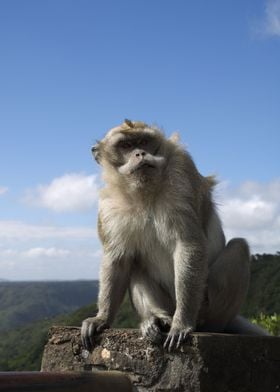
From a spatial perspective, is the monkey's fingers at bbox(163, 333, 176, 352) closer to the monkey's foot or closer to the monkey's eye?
the monkey's foot

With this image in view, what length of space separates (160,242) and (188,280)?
44 cm

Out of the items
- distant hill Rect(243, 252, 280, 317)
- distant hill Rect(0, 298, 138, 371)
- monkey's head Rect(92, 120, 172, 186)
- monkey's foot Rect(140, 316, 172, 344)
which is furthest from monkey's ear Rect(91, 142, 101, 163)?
distant hill Rect(0, 298, 138, 371)

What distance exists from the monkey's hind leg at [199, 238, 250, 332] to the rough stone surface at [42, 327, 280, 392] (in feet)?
2.80

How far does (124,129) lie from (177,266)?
4.16 feet

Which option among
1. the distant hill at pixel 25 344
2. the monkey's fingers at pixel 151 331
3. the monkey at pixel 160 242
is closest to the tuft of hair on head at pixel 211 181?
the monkey at pixel 160 242

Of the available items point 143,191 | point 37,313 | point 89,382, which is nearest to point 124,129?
point 143,191

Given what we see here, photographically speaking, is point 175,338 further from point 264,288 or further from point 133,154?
point 264,288

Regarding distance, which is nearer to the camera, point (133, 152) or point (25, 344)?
point (133, 152)

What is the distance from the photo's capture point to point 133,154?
17.9 ft

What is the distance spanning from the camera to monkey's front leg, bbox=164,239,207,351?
4824 mm

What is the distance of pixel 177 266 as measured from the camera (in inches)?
201

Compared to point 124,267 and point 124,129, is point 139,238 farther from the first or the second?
point 124,129

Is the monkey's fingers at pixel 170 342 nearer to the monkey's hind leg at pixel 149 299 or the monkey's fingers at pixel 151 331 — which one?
the monkey's fingers at pixel 151 331

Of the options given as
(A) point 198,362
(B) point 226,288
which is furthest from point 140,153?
(A) point 198,362
